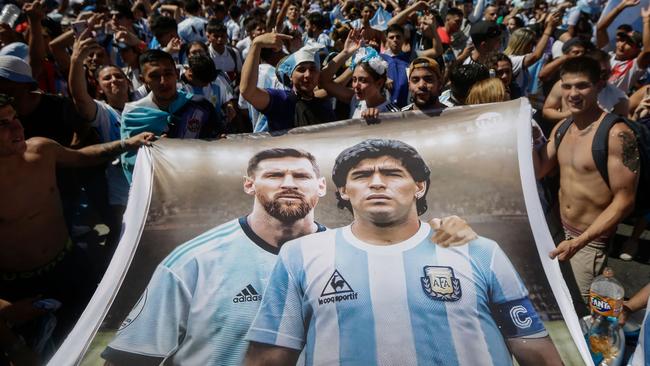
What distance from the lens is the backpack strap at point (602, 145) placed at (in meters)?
2.73

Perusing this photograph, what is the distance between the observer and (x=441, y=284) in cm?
209

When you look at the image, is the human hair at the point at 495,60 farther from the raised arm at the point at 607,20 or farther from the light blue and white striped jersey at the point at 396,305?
the light blue and white striped jersey at the point at 396,305

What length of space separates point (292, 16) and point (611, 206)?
594 cm

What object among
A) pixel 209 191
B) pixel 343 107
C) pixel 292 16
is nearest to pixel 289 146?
pixel 209 191

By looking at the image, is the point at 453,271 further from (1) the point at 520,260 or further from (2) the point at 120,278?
(2) the point at 120,278

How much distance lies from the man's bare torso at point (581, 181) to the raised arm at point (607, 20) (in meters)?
3.24

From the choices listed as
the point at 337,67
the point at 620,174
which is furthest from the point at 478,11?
the point at 620,174

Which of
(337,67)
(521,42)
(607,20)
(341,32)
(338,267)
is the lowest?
(338,267)


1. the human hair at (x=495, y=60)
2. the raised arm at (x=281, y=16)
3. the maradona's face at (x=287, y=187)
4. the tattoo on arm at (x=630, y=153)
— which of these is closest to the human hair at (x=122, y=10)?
the raised arm at (x=281, y=16)

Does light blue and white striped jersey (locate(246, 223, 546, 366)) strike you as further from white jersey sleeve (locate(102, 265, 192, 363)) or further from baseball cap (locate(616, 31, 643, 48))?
baseball cap (locate(616, 31, 643, 48))

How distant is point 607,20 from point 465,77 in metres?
3.08

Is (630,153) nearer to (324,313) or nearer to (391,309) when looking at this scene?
(391,309)

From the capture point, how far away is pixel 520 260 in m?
2.25

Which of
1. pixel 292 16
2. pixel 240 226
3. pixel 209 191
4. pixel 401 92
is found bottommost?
pixel 240 226
